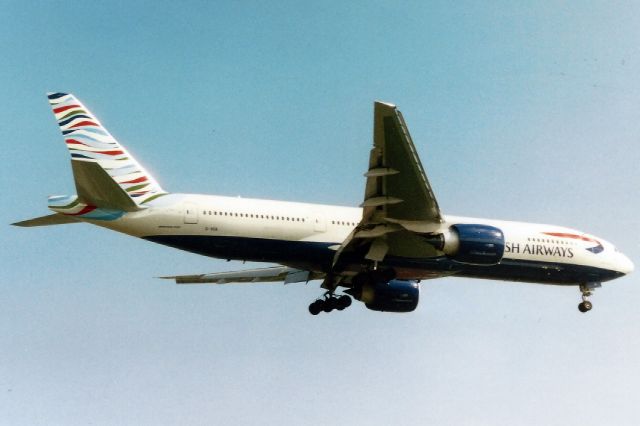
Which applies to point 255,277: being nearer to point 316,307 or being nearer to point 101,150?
point 316,307

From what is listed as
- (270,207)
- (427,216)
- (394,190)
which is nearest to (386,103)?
(394,190)

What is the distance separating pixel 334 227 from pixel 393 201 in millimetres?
4444

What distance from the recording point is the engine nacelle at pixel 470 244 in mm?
25938

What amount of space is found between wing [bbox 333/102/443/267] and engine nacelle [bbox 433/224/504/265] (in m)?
0.60

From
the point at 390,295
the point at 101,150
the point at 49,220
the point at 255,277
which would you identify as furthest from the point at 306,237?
the point at 49,220

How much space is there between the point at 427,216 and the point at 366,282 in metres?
4.49

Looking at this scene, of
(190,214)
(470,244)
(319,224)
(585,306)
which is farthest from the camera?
(585,306)

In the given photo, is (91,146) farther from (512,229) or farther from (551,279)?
(551,279)

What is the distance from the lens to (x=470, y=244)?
25922 millimetres

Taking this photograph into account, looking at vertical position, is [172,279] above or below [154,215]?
below

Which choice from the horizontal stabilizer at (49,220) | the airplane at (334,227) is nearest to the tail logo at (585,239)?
the airplane at (334,227)

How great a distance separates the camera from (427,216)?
25562mm

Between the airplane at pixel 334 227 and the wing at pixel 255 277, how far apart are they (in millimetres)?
1106

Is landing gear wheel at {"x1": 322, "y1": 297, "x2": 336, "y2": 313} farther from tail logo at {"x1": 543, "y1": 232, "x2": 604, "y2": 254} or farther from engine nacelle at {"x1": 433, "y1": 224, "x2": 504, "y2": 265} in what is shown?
tail logo at {"x1": 543, "y1": 232, "x2": 604, "y2": 254}
